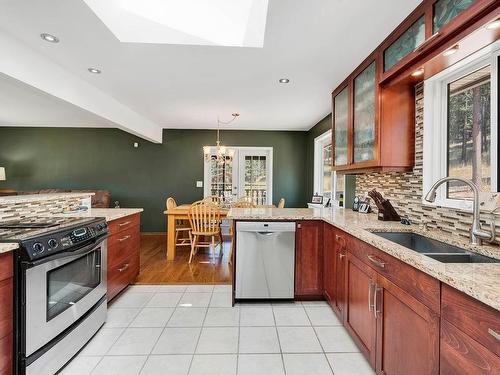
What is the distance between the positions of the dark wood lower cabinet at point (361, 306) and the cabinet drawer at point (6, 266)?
6.40ft

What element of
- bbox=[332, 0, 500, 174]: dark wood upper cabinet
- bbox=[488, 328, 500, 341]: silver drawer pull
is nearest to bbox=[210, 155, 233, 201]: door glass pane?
bbox=[332, 0, 500, 174]: dark wood upper cabinet

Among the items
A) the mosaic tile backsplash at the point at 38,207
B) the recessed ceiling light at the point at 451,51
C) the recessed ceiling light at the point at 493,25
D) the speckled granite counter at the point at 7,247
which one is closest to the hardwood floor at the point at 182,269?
the mosaic tile backsplash at the point at 38,207

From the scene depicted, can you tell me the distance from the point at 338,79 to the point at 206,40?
1.48 meters

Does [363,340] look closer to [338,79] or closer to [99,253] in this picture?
[99,253]

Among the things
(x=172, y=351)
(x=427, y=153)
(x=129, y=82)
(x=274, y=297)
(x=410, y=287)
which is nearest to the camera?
(x=410, y=287)

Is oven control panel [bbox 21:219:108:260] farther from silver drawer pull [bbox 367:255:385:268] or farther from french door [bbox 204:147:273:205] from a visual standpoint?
french door [bbox 204:147:273:205]

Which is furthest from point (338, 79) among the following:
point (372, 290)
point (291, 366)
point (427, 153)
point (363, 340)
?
point (291, 366)

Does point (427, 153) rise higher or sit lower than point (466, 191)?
higher

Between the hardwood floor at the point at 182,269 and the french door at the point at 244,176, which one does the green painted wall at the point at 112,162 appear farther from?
the hardwood floor at the point at 182,269

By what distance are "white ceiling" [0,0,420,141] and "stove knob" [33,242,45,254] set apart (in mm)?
1528

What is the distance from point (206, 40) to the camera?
217cm

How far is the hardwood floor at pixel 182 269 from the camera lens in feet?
10.2

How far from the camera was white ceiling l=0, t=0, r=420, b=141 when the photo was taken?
1.76 m

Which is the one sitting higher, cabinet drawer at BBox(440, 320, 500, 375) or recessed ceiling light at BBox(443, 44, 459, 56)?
recessed ceiling light at BBox(443, 44, 459, 56)
